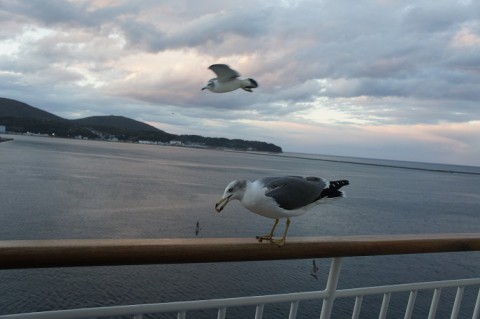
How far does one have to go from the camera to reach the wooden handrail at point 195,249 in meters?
1.46

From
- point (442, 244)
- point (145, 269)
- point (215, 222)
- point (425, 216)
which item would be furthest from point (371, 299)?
point (425, 216)

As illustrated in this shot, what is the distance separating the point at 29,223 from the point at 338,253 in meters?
28.3

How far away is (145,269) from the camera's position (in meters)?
21.0

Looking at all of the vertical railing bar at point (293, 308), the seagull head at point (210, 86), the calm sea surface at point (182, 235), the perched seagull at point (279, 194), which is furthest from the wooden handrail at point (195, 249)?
the calm sea surface at point (182, 235)

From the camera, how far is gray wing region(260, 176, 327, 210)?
1.86 metres

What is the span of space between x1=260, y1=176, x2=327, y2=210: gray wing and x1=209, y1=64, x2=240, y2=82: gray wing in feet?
1.62

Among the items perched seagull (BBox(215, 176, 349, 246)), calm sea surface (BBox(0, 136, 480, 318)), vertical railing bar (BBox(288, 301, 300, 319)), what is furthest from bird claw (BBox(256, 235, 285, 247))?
calm sea surface (BBox(0, 136, 480, 318))

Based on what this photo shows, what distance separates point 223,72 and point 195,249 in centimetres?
67

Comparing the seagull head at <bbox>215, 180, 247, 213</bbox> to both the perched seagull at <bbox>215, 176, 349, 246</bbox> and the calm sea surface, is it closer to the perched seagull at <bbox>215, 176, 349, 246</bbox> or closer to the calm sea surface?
the perched seagull at <bbox>215, 176, 349, 246</bbox>

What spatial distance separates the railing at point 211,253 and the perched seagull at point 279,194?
0.44ft

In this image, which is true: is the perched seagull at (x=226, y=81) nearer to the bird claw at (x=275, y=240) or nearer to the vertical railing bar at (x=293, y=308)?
the bird claw at (x=275, y=240)

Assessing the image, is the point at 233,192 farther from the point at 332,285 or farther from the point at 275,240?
the point at 332,285

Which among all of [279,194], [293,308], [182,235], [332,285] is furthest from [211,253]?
[182,235]

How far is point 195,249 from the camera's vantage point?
65.9 inches
